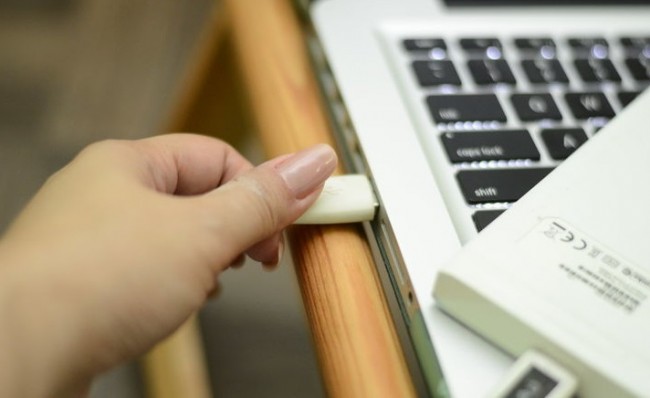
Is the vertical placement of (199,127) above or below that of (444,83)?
above

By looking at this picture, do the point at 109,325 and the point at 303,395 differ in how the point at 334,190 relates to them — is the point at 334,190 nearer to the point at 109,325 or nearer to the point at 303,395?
the point at 109,325

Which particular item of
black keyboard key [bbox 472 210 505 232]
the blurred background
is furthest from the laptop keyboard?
the blurred background

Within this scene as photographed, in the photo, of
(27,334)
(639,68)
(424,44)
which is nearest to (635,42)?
(639,68)

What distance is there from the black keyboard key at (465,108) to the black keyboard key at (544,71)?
4cm

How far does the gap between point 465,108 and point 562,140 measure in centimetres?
5

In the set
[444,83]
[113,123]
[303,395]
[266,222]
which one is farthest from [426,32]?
[113,123]

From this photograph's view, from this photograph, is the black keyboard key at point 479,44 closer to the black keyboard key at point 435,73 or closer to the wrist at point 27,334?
the black keyboard key at point 435,73

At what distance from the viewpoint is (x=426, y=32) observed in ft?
1.43

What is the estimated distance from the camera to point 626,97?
1.37ft

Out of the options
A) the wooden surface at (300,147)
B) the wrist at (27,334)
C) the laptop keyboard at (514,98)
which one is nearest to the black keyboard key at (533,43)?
the laptop keyboard at (514,98)

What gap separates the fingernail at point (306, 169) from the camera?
34cm

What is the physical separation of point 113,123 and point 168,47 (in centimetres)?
18

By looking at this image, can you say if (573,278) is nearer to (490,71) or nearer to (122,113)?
(490,71)

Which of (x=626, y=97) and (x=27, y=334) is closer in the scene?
(x=27, y=334)
